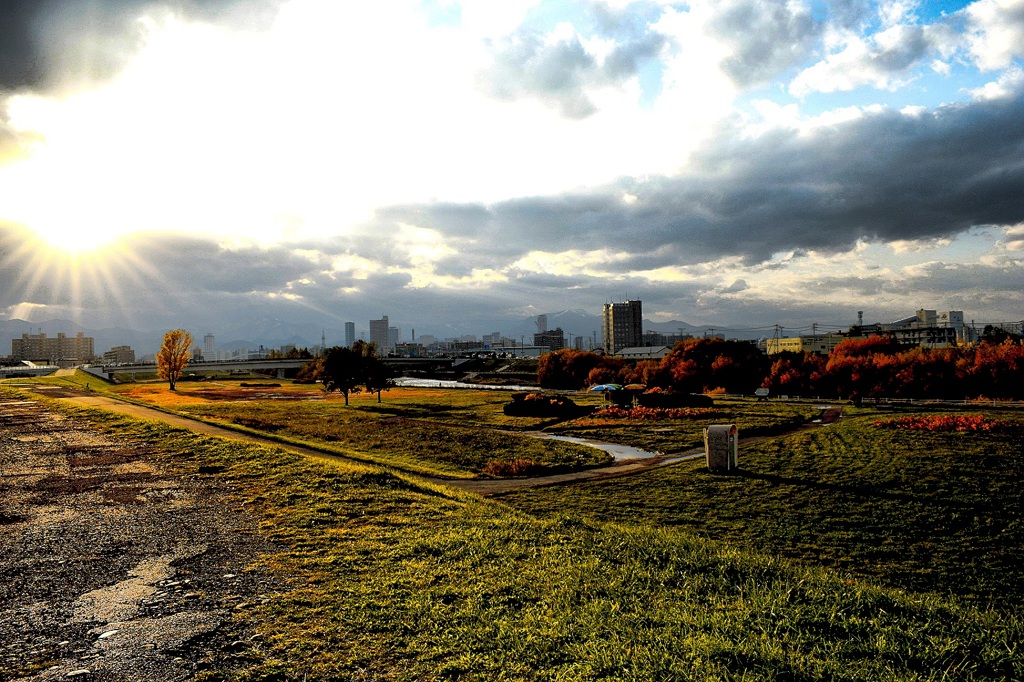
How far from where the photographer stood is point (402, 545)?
530 inches

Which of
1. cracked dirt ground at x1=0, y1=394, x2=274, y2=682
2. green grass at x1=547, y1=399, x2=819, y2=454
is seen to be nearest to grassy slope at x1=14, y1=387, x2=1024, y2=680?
cracked dirt ground at x1=0, y1=394, x2=274, y2=682

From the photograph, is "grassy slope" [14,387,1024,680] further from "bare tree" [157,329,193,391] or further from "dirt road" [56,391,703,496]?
"bare tree" [157,329,193,391]

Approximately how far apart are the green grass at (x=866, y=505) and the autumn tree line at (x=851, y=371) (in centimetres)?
2564

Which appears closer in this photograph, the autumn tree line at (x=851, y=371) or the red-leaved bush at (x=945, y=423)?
the red-leaved bush at (x=945, y=423)

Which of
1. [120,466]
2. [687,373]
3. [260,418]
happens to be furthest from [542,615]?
[687,373]

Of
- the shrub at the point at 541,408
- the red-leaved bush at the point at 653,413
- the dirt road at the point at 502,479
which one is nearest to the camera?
the dirt road at the point at 502,479

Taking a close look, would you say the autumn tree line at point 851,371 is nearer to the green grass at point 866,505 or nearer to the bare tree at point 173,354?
the green grass at point 866,505

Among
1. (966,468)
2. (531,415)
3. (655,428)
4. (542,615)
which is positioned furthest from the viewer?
(531,415)

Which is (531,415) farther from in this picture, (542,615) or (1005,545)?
(542,615)

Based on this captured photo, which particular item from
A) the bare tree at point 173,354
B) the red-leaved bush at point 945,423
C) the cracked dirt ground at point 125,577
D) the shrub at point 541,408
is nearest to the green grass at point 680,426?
the shrub at point 541,408

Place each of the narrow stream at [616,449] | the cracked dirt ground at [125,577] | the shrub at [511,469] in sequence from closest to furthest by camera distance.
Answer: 1. the cracked dirt ground at [125,577]
2. the shrub at [511,469]
3. the narrow stream at [616,449]

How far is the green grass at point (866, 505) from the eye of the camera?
48.1 ft

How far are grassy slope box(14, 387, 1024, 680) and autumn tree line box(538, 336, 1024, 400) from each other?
47.1m

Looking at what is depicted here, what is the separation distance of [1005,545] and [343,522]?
18238 millimetres
